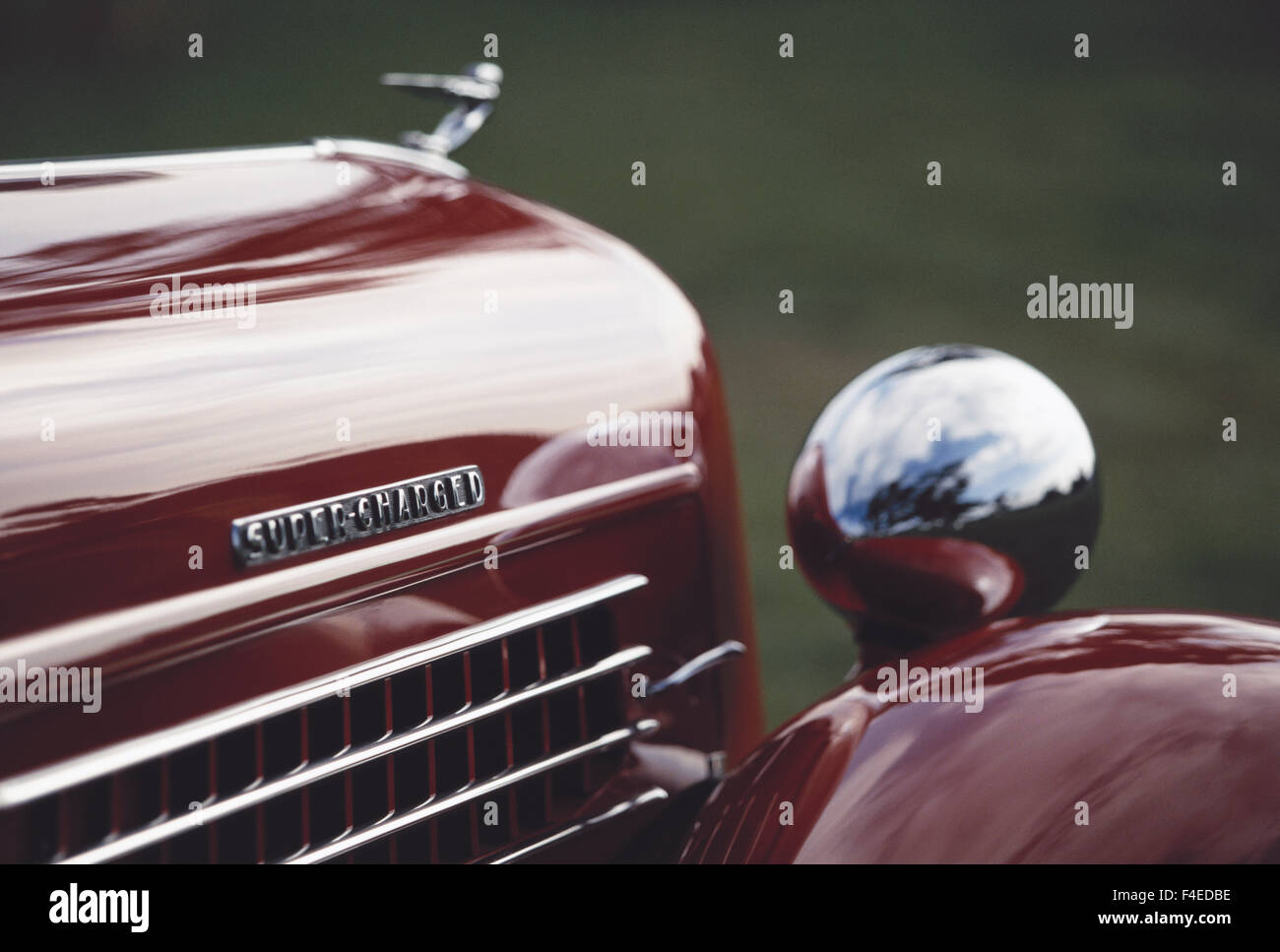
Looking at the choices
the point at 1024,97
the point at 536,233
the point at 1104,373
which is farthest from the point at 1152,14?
the point at 536,233

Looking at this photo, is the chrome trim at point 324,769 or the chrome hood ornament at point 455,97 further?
the chrome hood ornament at point 455,97

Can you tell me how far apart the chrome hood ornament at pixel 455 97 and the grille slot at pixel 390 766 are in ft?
2.76

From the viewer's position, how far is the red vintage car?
48.5 inches

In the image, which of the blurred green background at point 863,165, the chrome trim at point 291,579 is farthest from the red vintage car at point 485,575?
the blurred green background at point 863,165

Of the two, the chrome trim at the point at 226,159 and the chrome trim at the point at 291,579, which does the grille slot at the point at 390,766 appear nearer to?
the chrome trim at the point at 291,579

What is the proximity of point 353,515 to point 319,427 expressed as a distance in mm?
97

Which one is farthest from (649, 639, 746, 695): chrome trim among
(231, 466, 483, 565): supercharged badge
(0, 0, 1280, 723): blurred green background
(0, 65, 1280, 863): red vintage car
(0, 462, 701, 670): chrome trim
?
(0, 0, 1280, 723): blurred green background

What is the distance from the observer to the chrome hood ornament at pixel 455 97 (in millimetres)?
2168

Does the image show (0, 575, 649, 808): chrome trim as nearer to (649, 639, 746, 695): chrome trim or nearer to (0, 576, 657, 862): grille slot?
(0, 576, 657, 862): grille slot

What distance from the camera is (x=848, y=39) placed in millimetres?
12938

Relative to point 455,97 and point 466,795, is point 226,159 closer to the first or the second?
point 455,97

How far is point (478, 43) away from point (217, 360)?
39.2 ft

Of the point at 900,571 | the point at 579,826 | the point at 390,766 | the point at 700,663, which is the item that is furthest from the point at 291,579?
the point at 900,571

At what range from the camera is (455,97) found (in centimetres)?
221
